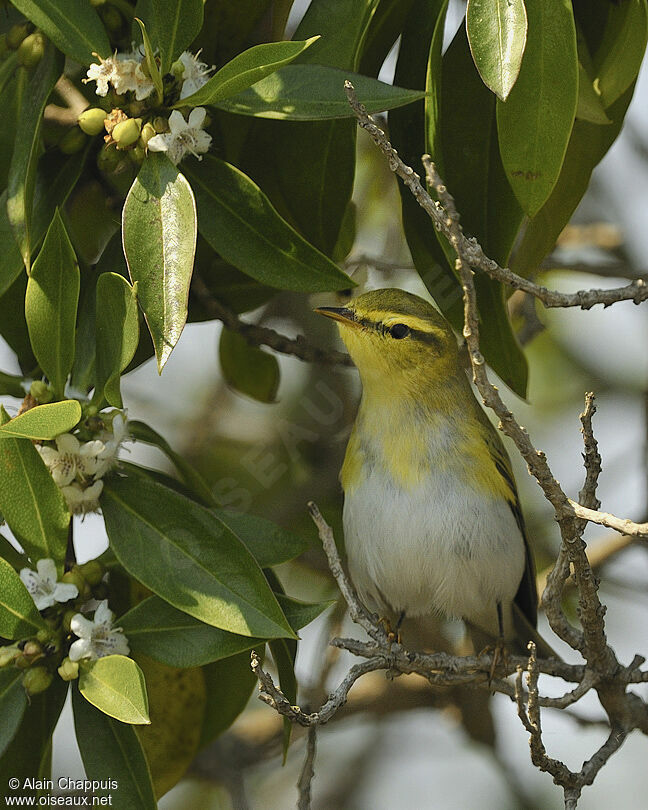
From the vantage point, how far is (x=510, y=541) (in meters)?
2.38

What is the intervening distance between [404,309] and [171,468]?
56.6 inches

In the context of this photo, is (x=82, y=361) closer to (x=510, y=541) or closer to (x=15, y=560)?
(x=15, y=560)

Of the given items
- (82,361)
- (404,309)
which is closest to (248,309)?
(404,309)

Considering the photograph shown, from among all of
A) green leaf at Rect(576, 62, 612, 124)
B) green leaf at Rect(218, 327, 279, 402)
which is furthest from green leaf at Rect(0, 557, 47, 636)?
green leaf at Rect(576, 62, 612, 124)

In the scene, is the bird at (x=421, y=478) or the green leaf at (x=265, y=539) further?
the bird at (x=421, y=478)

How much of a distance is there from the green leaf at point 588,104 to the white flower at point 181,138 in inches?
28.6

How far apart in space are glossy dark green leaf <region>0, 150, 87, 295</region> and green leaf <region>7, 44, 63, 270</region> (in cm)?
4

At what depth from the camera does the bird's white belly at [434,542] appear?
89.9 inches

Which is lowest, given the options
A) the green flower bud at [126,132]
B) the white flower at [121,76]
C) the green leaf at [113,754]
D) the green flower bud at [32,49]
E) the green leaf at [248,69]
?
the green leaf at [113,754]

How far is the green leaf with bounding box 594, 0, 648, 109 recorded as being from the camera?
1765 mm

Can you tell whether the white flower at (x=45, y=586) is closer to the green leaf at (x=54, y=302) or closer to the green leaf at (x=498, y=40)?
the green leaf at (x=54, y=302)

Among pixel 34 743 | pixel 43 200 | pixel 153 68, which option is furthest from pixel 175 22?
pixel 34 743

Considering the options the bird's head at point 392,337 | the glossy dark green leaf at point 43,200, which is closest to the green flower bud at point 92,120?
the glossy dark green leaf at point 43,200

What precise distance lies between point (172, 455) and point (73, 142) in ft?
2.29
